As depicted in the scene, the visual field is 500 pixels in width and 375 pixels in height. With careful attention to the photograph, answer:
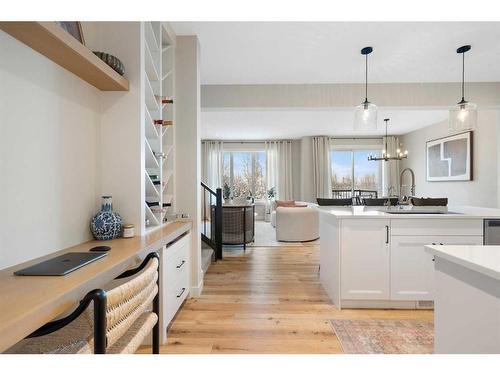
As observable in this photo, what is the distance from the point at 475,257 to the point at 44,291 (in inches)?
59.9

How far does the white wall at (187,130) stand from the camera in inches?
107

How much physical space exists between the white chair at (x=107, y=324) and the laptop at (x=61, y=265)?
178 mm

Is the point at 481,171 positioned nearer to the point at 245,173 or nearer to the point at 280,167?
the point at 280,167

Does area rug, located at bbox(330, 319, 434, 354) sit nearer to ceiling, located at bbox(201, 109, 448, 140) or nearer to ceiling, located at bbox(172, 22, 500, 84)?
ceiling, located at bbox(172, 22, 500, 84)

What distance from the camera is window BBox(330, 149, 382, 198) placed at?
28.7 ft

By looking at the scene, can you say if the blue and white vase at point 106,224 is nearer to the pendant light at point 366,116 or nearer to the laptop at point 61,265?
the laptop at point 61,265

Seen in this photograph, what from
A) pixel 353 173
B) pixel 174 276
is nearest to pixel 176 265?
pixel 174 276

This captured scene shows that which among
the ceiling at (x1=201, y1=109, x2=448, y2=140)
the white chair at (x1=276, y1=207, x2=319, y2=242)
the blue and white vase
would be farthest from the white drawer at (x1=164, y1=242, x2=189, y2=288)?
the ceiling at (x1=201, y1=109, x2=448, y2=140)

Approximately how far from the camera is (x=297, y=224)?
5.18m

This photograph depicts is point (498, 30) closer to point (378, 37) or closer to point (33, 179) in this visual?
point (378, 37)

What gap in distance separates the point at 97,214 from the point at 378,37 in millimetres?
3040

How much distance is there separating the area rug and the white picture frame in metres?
4.71

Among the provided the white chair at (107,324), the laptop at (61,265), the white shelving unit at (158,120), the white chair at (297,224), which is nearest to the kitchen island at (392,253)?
the white shelving unit at (158,120)

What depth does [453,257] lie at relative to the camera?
100cm
